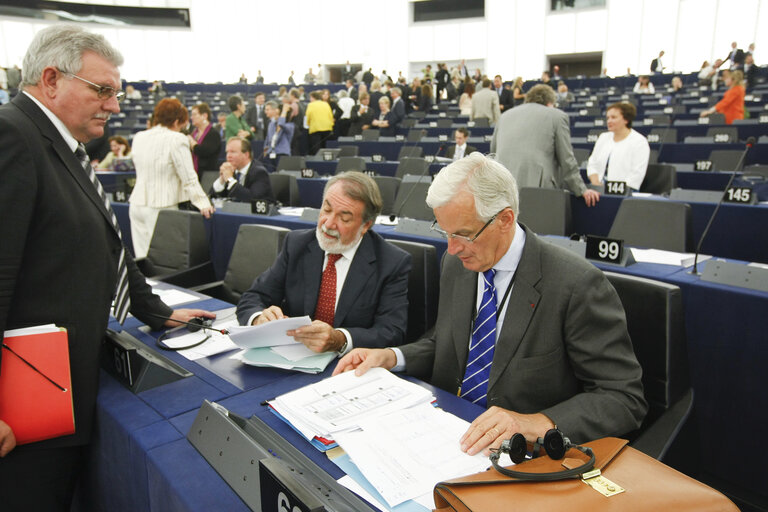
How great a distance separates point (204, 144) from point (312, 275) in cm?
395

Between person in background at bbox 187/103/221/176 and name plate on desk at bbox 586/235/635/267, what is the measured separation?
4233mm

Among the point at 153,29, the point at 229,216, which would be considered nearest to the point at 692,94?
the point at 229,216

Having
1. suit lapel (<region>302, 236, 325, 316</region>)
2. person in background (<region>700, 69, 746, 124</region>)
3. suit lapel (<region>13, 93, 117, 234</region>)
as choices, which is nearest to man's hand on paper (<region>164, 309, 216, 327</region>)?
suit lapel (<region>302, 236, 325, 316</region>)

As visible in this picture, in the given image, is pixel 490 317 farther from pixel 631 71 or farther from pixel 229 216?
pixel 631 71

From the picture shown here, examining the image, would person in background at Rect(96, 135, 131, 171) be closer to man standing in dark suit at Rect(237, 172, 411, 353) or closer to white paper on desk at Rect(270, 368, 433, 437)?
man standing in dark suit at Rect(237, 172, 411, 353)

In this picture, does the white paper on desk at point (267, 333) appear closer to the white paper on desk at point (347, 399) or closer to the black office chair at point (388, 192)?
the white paper on desk at point (347, 399)

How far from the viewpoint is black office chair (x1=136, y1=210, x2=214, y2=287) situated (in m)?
3.00

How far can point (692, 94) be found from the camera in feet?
38.1

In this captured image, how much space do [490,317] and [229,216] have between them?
254 centimetres

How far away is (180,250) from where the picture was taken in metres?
3.02

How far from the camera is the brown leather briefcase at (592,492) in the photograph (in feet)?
2.24

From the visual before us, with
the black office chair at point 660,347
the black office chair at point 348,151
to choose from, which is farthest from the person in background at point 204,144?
the black office chair at point 660,347

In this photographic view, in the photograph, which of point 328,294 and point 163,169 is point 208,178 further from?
point 328,294

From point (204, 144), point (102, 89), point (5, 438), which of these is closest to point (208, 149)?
point (204, 144)
